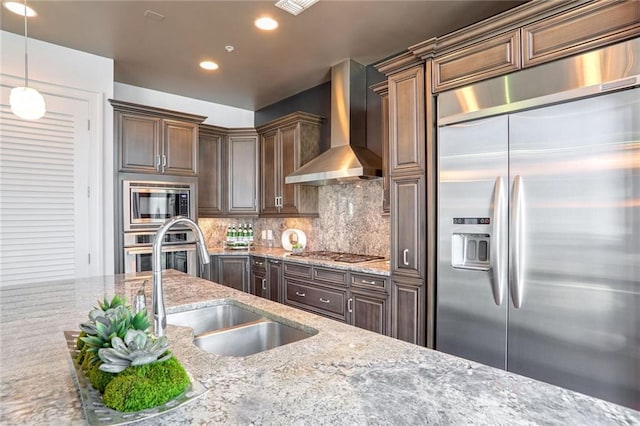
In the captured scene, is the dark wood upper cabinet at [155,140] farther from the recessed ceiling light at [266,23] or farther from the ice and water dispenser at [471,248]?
the ice and water dispenser at [471,248]

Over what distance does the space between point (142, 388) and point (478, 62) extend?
2.46 m

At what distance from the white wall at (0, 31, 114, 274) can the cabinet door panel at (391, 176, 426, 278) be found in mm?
2763

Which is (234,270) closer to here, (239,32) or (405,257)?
(405,257)

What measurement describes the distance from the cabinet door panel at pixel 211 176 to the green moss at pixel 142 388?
4018mm

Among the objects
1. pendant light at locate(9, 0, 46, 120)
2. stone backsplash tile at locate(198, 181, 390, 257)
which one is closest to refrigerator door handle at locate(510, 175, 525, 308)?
stone backsplash tile at locate(198, 181, 390, 257)

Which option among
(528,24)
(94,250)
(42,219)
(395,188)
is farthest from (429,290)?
(42,219)

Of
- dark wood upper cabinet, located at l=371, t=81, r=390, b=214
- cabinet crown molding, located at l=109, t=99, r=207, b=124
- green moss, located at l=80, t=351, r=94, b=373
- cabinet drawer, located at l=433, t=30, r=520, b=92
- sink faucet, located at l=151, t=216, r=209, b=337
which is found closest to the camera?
green moss, located at l=80, t=351, r=94, b=373

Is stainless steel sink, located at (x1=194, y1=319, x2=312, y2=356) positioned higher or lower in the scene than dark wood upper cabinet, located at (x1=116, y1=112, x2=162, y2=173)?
lower

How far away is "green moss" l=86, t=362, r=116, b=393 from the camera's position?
784mm

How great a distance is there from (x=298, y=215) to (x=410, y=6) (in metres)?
2.42

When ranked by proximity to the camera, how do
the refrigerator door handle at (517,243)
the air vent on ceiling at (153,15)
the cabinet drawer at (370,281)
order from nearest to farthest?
the refrigerator door handle at (517,243), the air vent on ceiling at (153,15), the cabinet drawer at (370,281)

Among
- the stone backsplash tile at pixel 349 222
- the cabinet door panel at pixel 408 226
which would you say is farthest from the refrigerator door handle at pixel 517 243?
the stone backsplash tile at pixel 349 222

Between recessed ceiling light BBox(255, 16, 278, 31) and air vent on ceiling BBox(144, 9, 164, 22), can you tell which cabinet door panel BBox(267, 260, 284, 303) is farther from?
air vent on ceiling BBox(144, 9, 164, 22)

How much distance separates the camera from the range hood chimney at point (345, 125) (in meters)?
3.49
